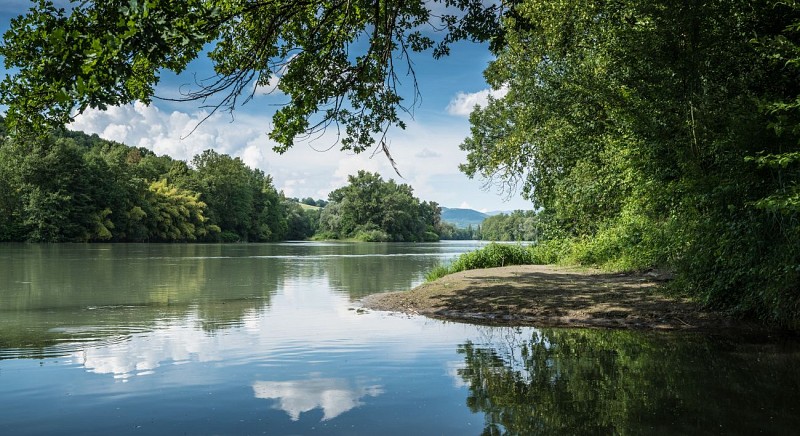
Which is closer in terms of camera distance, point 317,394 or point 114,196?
point 317,394

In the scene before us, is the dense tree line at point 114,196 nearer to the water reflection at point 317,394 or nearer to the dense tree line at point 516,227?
the dense tree line at point 516,227

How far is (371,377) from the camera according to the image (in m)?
7.26

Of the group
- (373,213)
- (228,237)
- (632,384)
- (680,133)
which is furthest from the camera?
(373,213)

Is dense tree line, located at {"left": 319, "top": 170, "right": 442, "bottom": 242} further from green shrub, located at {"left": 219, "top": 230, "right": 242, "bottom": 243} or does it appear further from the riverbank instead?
the riverbank

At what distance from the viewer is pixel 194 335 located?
33.4 ft

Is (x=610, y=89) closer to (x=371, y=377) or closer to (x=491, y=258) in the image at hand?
(x=491, y=258)

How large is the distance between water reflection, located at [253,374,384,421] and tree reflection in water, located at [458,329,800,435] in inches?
47.8

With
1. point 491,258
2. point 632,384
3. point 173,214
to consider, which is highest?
point 173,214

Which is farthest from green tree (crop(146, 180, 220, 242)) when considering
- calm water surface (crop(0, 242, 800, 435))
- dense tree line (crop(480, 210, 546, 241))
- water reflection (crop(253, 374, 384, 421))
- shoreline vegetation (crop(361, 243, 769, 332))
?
water reflection (crop(253, 374, 384, 421))

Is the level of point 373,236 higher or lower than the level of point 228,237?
lower

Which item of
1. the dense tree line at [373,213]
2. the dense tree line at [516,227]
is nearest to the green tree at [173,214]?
the dense tree line at [373,213]

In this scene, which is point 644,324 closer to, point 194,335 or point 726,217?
point 726,217

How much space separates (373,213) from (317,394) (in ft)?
399

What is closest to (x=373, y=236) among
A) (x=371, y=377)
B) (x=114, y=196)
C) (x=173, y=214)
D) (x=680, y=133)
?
(x=173, y=214)
